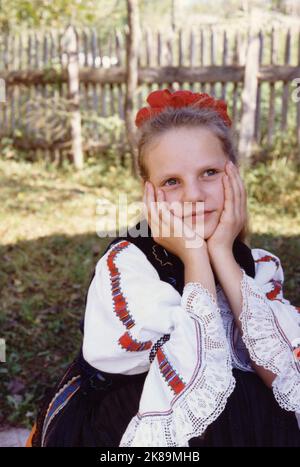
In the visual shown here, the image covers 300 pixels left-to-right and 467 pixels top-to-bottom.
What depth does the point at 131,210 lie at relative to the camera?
224 inches

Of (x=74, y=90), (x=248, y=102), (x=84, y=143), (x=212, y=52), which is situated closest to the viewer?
(x=248, y=102)

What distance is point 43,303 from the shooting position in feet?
12.9

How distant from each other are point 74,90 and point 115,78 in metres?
0.59

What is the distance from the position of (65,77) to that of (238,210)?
606 cm

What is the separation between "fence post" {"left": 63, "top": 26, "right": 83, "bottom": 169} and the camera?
722cm

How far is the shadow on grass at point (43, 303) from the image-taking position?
3.17 meters

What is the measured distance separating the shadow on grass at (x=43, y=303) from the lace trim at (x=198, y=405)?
161cm

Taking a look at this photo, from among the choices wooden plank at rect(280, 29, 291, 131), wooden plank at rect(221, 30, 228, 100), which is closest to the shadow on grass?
wooden plank at rect(280, 29, 291, 131)

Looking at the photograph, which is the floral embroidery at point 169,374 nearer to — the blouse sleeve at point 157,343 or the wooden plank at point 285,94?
the blouse sleeve at point 157,343

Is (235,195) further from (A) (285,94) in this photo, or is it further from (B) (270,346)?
(A) (285,94)

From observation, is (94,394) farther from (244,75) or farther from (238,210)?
(244,75)

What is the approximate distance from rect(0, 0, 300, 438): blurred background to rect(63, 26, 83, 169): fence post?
1 centimetres

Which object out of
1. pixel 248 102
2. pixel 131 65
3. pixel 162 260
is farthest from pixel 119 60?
pixel 162 260

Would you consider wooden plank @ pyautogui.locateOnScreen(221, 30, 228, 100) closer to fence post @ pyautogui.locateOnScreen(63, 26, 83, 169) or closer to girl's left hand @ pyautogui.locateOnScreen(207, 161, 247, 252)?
fence post @ pyautogui.locateOnScreen(63, 26, 83, 169)
